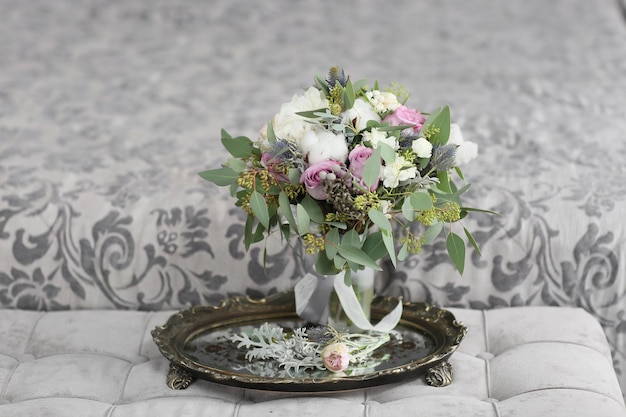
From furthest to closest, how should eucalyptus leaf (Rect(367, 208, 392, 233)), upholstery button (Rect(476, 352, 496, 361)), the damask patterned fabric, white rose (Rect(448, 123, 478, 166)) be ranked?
1. the damask patterned fabric
2. upholstery button (Rect(476, 352, 496, 361))
3. white rose (Rect(448, 123, 478, 166))
4. eucalyptus leaf (Rect(367, 208, 392, 233))

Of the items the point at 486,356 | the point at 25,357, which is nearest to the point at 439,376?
the point at 486,356

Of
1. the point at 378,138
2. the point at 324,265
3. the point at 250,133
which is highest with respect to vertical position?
the point at 378,138

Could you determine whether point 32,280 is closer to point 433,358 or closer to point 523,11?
point 433,358

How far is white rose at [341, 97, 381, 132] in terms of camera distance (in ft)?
4.38

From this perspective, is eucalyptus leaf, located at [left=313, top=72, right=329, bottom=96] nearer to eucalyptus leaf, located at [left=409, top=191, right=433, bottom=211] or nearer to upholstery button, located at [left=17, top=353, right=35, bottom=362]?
eucalyptus leaf, located at [left=409, top=191, right=433, bottom=211]

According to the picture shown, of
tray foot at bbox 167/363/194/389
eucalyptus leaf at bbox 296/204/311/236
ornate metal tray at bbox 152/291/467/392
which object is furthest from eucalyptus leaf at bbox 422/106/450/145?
tray foot at bbox 167/363/194/389

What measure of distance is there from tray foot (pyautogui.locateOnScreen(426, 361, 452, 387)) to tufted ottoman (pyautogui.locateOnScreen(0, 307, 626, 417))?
1 centimetres

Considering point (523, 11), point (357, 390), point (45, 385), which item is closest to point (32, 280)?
point (45, 385)

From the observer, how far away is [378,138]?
131cm

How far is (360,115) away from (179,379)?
50cm

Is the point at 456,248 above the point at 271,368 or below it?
above

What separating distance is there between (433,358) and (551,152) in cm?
88

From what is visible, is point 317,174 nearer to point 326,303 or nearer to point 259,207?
point 259,207

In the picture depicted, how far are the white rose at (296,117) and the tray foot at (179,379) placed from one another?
0.40 metres
